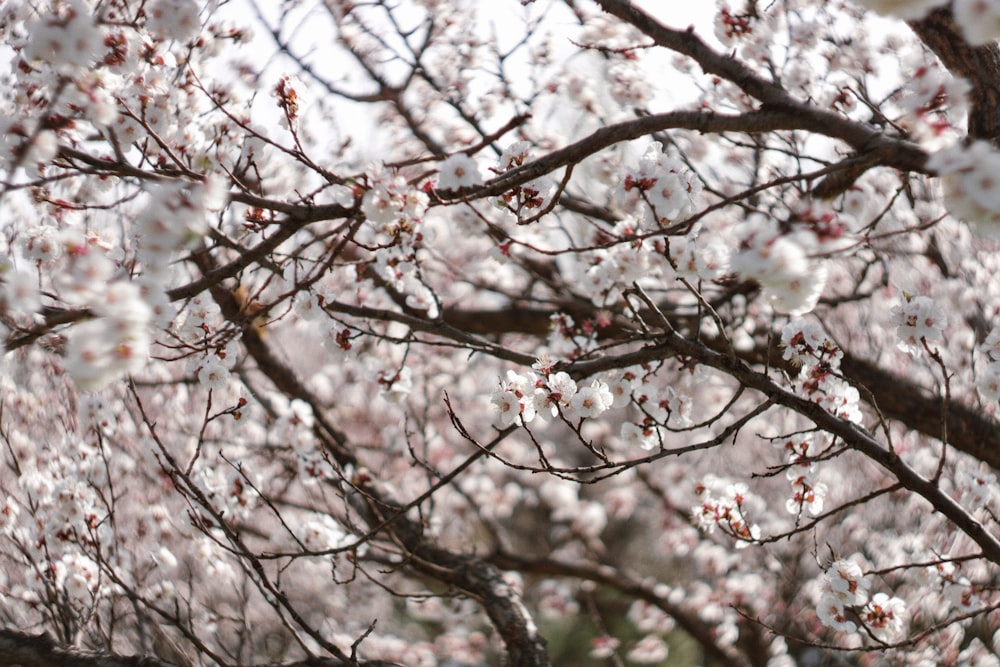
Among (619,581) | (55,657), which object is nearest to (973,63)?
(55,657)

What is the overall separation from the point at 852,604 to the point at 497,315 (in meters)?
2.42

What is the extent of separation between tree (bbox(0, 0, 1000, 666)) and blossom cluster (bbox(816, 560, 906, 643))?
0.05ft

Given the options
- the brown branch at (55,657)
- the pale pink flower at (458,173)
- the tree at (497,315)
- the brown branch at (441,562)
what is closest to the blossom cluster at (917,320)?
the tree at (497,315)

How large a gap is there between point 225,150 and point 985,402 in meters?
3.86

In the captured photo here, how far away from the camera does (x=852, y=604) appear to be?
2537mm

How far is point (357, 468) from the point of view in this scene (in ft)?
12.7

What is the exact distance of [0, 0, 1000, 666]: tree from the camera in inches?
72.6

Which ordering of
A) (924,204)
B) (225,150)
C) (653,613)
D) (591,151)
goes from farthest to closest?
(653,613), (924,204), (225,150), (591,151)

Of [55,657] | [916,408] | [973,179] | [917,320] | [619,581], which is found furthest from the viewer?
[619,581]

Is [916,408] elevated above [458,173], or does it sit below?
above

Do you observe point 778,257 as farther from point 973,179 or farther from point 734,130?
point 734,130

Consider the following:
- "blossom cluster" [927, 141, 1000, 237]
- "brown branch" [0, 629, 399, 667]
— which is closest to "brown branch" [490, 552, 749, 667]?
"brown branch" [0, 629, 399, 667]

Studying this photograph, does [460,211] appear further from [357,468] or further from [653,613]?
[653,613]

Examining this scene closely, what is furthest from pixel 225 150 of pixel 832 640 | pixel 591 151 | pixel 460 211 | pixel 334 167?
pixel 832 640
